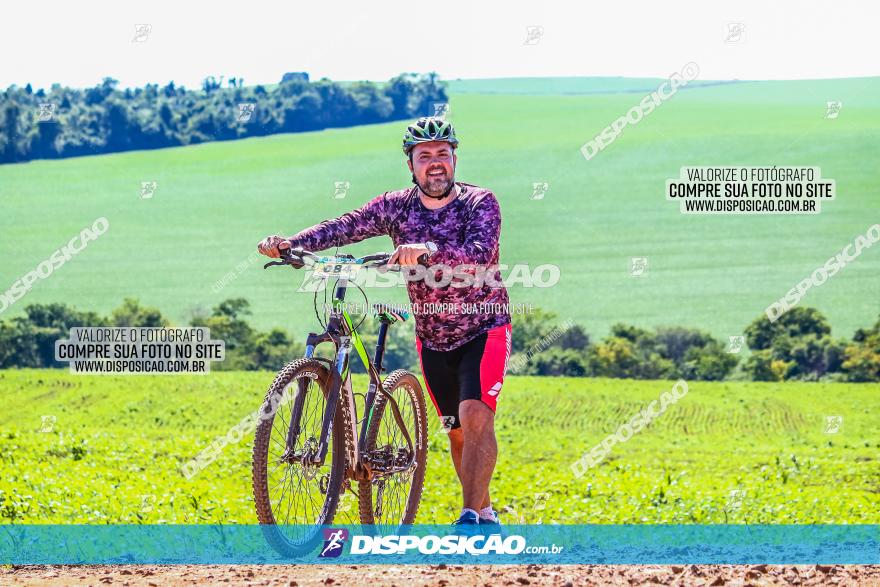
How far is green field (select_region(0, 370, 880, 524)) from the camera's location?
1141 cm

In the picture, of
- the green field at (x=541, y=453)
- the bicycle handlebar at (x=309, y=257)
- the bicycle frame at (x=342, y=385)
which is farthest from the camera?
the green field at (x=541, y=453)

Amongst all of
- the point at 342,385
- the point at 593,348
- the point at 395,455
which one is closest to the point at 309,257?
the point at 342,385

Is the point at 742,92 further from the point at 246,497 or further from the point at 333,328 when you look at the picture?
the point at 333,328

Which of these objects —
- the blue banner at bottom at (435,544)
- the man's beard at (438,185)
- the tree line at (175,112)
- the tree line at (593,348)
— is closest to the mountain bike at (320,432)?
the blue banner at bottom at (435,544)

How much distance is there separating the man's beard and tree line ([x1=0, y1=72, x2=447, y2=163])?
24.3 metres

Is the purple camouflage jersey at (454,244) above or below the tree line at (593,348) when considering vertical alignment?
above

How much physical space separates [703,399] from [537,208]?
15731mm

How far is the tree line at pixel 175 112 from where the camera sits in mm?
33500

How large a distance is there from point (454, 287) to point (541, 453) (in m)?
15.8

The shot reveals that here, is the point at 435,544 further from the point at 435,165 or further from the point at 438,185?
the point at 435,165

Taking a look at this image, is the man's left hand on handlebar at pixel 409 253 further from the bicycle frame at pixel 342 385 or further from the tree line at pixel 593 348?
the tree line at pixel 593 348

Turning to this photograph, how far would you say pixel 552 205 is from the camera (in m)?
46.8

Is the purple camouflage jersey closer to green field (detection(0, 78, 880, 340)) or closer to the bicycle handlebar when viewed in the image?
the bicycle handlebar

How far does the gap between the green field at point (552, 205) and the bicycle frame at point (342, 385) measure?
989 inches
